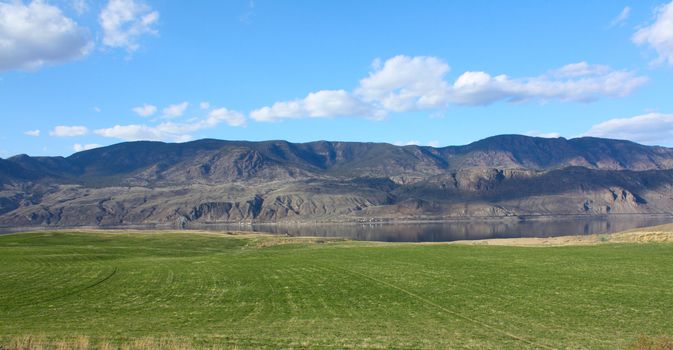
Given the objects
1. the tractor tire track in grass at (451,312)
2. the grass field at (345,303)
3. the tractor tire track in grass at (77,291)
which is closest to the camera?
the tractor tire track in grass at (451,312)

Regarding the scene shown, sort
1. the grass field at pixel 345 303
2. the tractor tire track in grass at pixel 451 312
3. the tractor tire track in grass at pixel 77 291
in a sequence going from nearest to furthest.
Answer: the tractor tire track in grass at pixel 451 312 → the grass field at pixel 345 303 → the tractor tire track in grass at pixel 77 291

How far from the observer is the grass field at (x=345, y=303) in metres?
22.5

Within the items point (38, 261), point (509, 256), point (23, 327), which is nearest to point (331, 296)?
point (23, 327)

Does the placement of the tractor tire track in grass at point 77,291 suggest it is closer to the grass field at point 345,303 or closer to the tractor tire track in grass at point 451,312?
the grass field at point 345,303

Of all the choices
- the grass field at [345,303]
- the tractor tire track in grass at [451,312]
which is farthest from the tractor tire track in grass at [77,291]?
the tractor tire track in grass at [451,312]

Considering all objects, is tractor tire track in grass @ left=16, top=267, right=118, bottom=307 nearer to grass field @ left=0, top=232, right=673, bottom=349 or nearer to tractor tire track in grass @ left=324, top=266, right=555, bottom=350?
grass field @ left=0, top=232, right=673, bottom=349

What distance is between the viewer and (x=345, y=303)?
106 ft

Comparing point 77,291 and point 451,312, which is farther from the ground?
point 77,291

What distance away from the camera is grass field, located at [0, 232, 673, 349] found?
22.5m

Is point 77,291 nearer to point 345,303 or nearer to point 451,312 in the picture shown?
point 345,303

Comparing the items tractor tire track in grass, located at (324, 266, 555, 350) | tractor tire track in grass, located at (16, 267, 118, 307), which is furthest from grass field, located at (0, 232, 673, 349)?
tractor tire track in grass, located at (16, 267, 118, 307)

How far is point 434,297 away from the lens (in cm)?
3353

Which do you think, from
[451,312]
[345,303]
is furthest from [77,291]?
[451,312]

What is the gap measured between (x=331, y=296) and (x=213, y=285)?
10132mm
